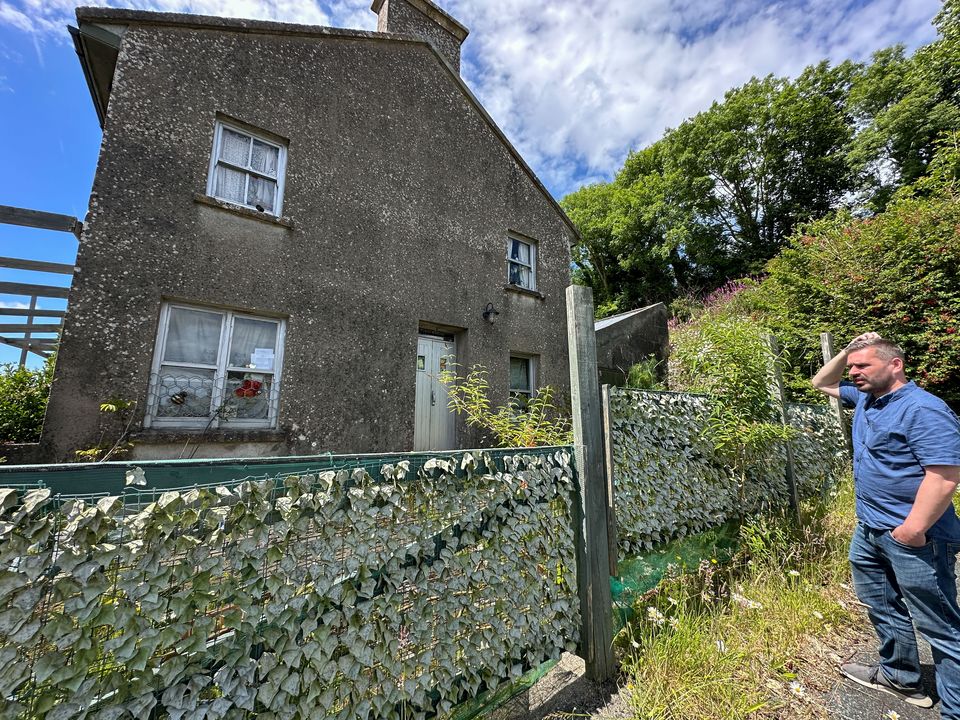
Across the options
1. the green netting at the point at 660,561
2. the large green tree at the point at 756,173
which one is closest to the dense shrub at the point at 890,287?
the green netting at the point at 660,561

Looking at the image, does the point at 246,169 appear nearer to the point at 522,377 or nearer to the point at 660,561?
the point at 522,377

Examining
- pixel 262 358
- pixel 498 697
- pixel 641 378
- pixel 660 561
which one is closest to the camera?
pixel 498 697

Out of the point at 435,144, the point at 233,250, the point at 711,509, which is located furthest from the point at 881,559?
the point at 435,144

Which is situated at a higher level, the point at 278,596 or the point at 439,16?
the point at 439,16

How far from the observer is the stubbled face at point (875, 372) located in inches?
97.0

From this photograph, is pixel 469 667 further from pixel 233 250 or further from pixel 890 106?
pixel 890 106

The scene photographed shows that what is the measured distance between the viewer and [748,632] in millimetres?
2746

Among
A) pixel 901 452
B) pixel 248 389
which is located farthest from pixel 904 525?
pixel 248 389

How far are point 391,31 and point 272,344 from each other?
6.48 meters

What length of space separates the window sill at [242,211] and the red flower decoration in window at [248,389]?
80.2 inches

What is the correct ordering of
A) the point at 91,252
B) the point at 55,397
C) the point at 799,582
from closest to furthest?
1. the point at 799,582
2. the point at 55,397
3. the point at 91,252

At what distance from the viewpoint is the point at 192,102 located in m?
4.61

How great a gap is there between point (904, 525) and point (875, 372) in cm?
92

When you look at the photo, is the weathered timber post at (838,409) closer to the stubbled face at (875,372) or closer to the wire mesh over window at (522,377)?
the stubbled face at (875,372)
